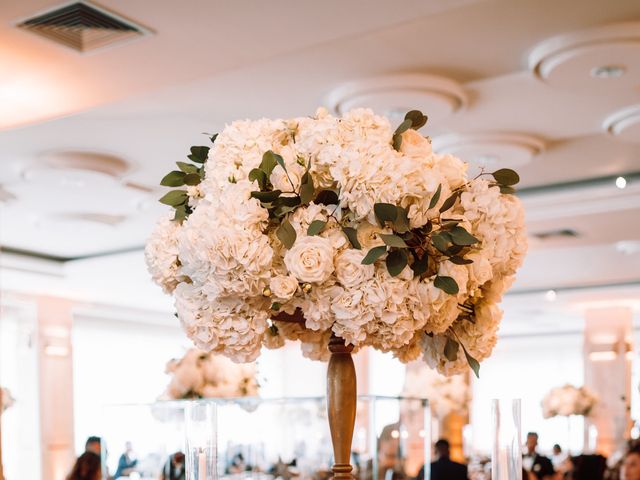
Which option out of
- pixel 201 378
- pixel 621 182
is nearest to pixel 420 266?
pixel 201 378

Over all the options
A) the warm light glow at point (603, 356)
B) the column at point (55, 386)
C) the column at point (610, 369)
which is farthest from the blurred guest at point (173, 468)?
the warm light glow at point (603, 356)

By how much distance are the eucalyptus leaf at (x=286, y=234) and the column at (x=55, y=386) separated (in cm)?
1398

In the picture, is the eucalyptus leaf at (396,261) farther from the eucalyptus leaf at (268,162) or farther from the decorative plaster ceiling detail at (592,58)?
the decorative plaster ceiling detail at (592,58)

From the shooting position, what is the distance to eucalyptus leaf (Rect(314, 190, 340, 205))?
2096 millimetres

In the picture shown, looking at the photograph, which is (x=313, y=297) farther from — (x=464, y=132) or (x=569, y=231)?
(x=569, y=231)

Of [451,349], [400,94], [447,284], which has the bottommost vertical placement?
[451,349]

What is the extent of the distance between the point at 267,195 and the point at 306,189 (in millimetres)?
87

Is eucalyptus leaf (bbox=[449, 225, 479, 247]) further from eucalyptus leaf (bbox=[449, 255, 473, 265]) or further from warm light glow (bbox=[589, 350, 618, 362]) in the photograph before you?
warm light glow (bbox=[589, 350, 618, 362])

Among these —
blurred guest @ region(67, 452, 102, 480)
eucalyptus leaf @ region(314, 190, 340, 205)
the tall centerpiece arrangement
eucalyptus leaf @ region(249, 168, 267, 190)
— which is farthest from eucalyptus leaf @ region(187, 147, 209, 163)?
blurred guest @ region(67, 452, 102, 480)

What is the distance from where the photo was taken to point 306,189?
205cm

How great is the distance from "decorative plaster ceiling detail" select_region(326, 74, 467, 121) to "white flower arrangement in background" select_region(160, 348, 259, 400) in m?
1.85

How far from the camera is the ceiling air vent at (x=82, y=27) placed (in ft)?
15.1

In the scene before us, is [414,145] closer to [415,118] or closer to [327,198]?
[415,118]

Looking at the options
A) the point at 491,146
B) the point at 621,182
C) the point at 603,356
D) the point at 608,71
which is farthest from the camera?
the point at 603,356
